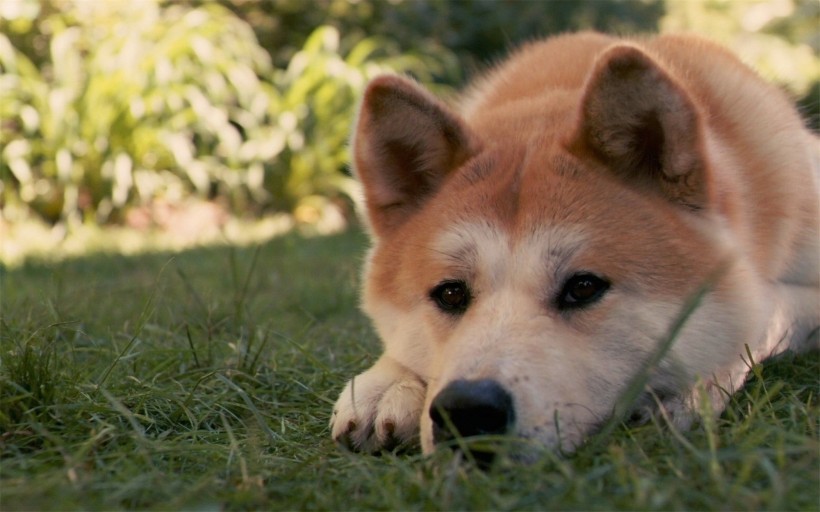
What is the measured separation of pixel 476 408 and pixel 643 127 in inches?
39.2

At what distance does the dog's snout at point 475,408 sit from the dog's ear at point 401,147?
1008mm

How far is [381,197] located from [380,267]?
0.24 m

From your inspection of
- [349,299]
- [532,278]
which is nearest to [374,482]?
[532,278]

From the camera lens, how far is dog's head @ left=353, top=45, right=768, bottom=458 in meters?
2.19

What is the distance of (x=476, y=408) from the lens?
2.04m

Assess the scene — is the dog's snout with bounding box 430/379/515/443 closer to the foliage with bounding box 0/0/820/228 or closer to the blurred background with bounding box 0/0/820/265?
the blurred background with bounding box 0/0/820/265

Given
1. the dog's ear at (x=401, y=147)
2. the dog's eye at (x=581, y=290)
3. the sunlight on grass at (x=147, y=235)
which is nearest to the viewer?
the dog's eye at (x=581, y=290)

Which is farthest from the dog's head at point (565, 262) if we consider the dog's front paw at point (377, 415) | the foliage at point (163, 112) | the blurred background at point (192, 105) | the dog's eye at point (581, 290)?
the foliage at point (163, 112)

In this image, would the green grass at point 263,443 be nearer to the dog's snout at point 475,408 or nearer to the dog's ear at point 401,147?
the dog's snout at point 475,408

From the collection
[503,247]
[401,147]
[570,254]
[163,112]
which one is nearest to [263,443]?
[503,247]

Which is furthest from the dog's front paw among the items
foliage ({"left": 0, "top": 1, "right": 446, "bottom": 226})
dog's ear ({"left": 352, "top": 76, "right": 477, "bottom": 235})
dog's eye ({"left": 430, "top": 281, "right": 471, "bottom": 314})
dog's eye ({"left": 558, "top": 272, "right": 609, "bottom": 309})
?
foliage ({"left": 0, "top": 1, "right": 446, "bottom": 226})

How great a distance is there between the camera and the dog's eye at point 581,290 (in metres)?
2.42

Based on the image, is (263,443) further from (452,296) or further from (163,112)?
(163,112)

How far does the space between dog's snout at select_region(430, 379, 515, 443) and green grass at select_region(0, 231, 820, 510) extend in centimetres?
8
